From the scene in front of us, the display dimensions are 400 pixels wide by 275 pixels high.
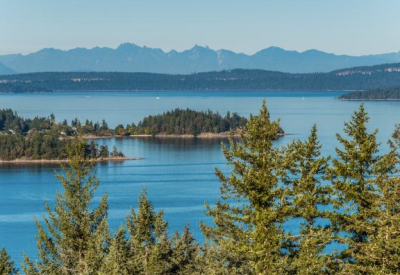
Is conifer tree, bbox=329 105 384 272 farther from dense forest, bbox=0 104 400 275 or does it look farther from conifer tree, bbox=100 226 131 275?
conifer tree, bbox=100 226 131 275

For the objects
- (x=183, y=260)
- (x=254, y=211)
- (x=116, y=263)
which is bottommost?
(x=183, y=260)

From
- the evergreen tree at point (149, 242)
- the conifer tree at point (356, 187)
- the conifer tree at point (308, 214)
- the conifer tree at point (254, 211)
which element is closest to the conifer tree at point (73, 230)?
the evergreen tree at point (149, 242)

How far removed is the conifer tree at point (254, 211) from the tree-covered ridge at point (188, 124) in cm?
8509

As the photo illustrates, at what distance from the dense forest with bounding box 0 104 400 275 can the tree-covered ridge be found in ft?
270

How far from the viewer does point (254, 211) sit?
12578 mm

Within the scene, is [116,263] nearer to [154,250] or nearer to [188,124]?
[154,250]

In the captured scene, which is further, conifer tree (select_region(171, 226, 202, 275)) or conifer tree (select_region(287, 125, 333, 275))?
conifer tree (select_region(171, 226, 202, 275))

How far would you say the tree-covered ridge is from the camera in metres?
99.4

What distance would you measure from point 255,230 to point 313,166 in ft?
11.0

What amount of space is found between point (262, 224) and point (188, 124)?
88.6 metres

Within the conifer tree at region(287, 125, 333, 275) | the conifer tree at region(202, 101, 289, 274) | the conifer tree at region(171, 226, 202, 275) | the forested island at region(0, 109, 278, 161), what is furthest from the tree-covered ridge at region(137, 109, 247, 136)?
the conifer tree at region(202, 101, 289, 274)

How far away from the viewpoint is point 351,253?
540 inches

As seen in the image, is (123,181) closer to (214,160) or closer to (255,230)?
(214,160)

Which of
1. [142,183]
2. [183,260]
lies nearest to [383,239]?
[183,260]
